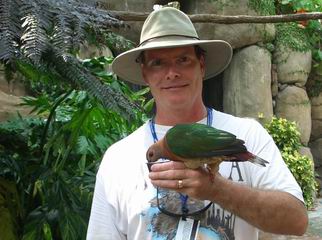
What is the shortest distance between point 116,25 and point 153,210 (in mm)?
533

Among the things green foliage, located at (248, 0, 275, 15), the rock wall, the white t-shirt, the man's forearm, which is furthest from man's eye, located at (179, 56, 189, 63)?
green foliage, located at (248, 0, 275, 15)

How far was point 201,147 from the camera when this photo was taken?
3.88 ft

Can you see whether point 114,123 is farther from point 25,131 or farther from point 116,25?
point 116,25

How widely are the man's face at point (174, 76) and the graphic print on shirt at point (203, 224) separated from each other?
27cm

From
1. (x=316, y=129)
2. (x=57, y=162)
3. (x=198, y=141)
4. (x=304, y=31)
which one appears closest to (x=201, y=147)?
(x=198, y=141)

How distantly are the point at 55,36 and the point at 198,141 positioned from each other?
44 cm

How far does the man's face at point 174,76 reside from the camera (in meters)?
1.42

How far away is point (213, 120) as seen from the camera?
4.87 feet

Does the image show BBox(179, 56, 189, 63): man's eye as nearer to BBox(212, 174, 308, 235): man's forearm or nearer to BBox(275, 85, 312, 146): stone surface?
BBox(212, 174, 308, 235): man's forearm

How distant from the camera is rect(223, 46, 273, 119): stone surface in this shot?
7.09 metres

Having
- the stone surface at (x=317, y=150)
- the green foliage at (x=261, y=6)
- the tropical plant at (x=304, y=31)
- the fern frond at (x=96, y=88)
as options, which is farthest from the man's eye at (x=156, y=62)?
the stone surface at (x=317, y=150)

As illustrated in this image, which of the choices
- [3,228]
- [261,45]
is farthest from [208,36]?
[3,228]

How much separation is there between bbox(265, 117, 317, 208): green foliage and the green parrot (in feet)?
17.9

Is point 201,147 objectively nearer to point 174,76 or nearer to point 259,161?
point 259,161
